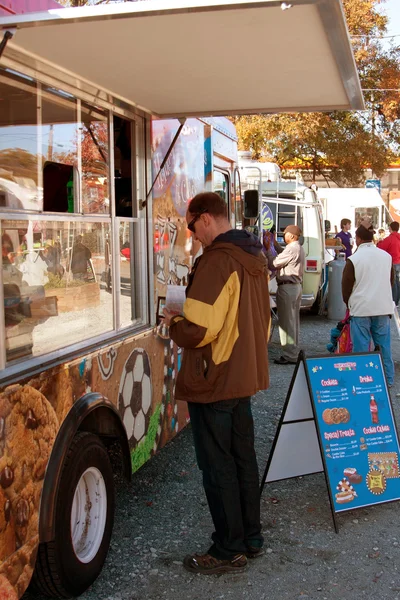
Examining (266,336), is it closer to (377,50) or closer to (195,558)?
(195,558)

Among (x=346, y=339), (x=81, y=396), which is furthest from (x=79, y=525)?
(x=346, y=339)

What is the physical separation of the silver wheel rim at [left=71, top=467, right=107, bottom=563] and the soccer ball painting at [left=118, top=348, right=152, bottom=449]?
0.50m

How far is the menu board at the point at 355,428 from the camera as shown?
13.8 feet

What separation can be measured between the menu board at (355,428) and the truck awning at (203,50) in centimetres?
168

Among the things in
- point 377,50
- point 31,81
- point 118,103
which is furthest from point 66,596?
point 377,50

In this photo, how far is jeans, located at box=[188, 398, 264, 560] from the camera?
3.45 meters

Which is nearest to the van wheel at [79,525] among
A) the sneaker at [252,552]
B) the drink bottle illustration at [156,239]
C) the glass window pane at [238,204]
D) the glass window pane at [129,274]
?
the sneaker at [252,552]

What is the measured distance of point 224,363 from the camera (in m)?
3.38

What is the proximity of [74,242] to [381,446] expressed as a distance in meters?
2.38

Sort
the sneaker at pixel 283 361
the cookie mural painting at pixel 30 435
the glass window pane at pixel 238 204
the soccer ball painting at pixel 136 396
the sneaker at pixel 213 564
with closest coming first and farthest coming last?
the cookie mural painting at pixel 30 435
the sneaker at pixel 213 564
the soccer ball painting at pixel 136 396
the glass window pane at pixel 238 204
the sneaker at pixel 283 361

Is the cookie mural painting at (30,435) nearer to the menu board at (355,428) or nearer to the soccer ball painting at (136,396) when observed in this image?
the soccer ball painting at (136,396)

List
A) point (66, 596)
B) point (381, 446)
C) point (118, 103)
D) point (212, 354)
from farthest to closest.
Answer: point (381, 446) < point (118, 103) < point (212, 354) < point (66, 596)

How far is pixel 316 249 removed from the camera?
500 inches

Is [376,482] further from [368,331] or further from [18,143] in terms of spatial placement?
[18,143]
